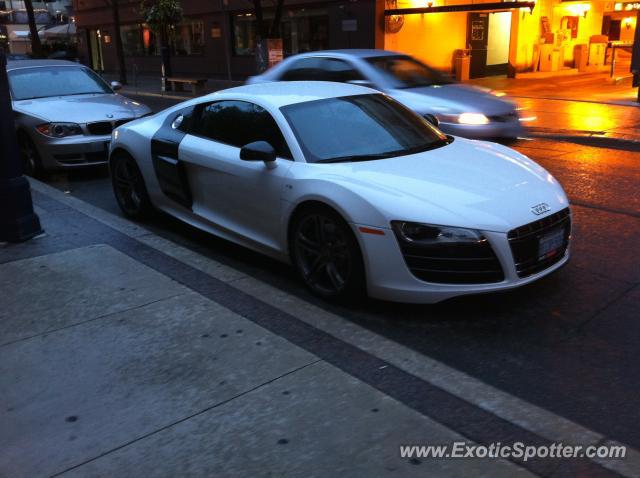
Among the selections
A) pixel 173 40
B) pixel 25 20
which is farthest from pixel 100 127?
pixel 25 20

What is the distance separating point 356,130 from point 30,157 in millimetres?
→ 5879

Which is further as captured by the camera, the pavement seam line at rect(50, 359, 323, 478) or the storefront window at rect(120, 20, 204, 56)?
the storefront window at rect(120, 20, 204, 56)

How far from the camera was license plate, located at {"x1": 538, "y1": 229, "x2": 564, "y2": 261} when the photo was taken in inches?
163

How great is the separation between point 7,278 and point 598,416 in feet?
14.5

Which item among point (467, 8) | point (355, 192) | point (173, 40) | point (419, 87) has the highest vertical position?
point (467, 8)

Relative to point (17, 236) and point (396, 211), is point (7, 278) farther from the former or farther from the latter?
point (396, 211)

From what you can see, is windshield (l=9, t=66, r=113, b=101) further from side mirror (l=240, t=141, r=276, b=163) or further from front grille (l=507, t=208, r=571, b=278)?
front grille (l=507, t=208, r=571, b=278)

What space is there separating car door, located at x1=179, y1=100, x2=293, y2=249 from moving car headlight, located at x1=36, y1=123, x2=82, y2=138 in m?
3.47

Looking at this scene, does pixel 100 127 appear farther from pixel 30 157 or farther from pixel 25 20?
pixel 25 20

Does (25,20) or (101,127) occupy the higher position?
(25,20)

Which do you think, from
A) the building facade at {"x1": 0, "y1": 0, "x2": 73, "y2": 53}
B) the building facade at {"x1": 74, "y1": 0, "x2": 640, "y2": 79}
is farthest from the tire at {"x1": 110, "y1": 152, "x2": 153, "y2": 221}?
the building facade at {"x1": 0, "y1": 0, "x2": 73, "y2": 53}

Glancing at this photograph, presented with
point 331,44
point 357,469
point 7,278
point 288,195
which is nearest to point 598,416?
point 357,469

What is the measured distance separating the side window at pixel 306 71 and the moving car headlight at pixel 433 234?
621 cm

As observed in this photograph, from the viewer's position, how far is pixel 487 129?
29.5 feet
